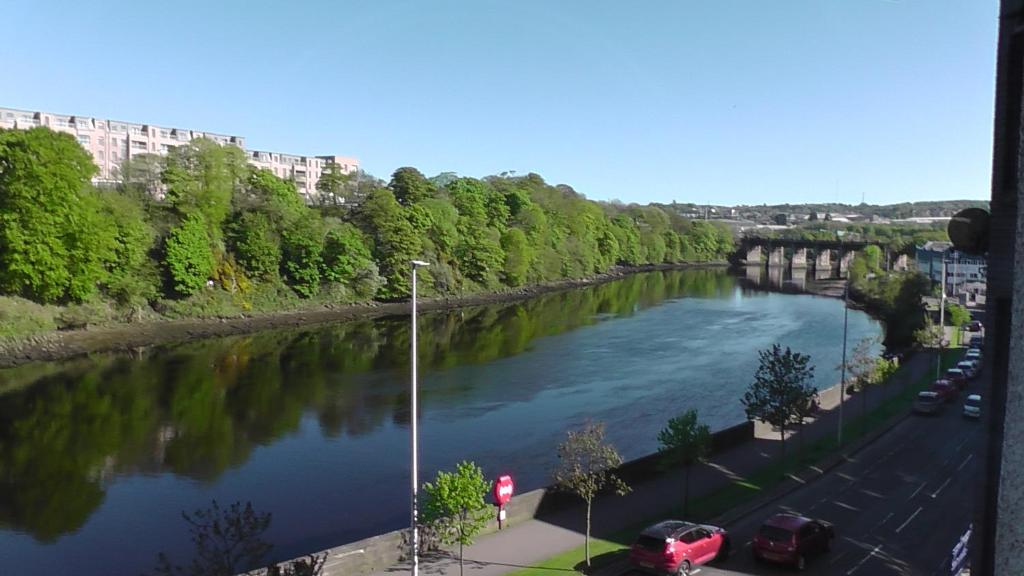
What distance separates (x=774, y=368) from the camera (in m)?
26.8

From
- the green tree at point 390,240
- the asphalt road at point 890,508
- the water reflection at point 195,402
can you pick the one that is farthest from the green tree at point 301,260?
the asphalt road at point 890,508

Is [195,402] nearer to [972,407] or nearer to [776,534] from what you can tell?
[776,534]

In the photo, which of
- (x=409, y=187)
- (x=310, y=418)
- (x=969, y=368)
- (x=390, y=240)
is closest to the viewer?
(x=310, y=418)

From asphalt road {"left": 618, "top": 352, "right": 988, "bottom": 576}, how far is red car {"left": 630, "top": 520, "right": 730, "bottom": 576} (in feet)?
1.44

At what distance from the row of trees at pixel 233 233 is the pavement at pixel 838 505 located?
44.5 m

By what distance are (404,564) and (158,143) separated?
106 metres

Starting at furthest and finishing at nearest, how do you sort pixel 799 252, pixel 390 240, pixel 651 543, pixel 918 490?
pixel 799 252 → pixel 390 240 → pixel 918 490 → pixel 651 543

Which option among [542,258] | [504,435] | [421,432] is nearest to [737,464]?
[504,435]

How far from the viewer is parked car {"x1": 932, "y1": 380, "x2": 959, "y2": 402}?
1474 inches

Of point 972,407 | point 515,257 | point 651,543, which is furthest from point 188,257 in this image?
point 972,407

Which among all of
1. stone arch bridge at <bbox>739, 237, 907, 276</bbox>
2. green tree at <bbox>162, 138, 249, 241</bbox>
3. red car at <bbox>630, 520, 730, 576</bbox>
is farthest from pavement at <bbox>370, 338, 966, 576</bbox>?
stone arch bridge at <bbox>739, 237, 907, 276</bbox>

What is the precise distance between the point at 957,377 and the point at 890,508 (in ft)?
80.5

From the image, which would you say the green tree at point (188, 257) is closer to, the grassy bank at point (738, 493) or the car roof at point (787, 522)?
the grassy bank at point (738, 493)

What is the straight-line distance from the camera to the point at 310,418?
1390 inches
